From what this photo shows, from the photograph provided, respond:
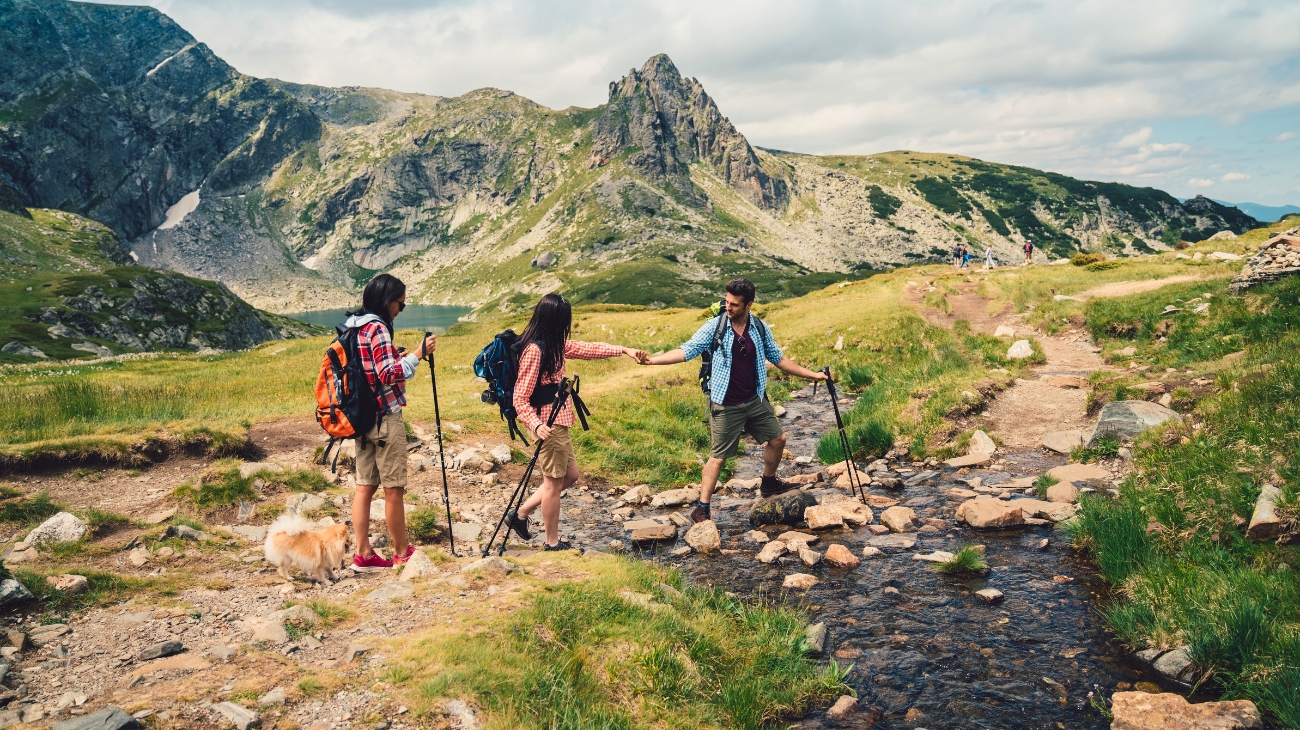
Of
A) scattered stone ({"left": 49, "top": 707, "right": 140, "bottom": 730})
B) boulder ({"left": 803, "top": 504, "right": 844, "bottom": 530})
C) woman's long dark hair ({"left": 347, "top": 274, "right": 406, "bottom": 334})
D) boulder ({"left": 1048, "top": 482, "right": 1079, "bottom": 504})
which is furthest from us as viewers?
boulder ({"left": 803, "top": 504, "right": 844, "bottom": 530})

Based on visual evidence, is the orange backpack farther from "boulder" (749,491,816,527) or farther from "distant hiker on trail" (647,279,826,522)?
"boulder" (749,491,816,527)

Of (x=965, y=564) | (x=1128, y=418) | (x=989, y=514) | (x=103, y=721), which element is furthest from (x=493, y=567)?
(x=1128, y=418)

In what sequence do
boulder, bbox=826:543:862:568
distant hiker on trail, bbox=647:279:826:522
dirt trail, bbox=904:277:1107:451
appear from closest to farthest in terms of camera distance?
1. boulder, bbox=826:543:862:568
2. distant hiker on trail, bbox=647:279:826:522
3. dirt trail, bbox=904:277:1107:451

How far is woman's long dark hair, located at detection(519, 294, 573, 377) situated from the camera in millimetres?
8758

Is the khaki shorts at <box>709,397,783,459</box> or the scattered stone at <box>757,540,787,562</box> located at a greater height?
the khaki shorts at <box>709,397,783,459</box>

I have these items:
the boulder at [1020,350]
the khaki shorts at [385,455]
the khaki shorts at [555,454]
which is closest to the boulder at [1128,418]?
the boulder at [1020,350]

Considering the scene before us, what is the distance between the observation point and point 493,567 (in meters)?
8.01

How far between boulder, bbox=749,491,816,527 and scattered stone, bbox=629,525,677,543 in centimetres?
157

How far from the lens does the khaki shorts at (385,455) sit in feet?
26.7

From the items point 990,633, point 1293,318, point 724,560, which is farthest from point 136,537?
point 1293,318

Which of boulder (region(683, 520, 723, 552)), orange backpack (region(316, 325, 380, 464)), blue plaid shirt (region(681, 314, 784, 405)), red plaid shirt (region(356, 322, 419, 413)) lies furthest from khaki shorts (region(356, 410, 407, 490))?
boulder (region(683, 520, 723, 552))

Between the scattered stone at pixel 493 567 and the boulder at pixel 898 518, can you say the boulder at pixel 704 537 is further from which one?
the scattered stone at pixel 493 567

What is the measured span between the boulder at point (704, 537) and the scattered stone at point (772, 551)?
0.79m

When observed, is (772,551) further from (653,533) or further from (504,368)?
(504,368)
